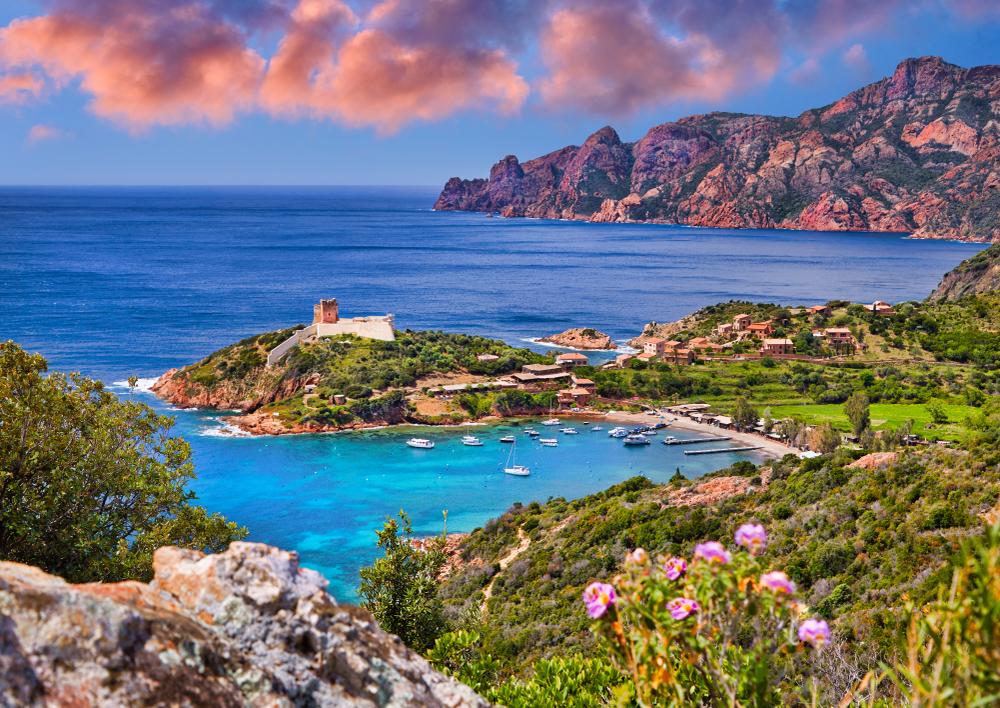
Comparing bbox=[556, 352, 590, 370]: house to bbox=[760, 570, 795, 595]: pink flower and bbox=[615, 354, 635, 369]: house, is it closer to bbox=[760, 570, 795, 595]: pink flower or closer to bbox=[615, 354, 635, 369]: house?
bbox=[615, 354, 635, 369]: house

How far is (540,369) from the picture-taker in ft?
198

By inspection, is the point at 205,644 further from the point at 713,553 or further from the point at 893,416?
the point at 893,416

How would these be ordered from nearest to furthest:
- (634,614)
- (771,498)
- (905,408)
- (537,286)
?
(634,614) → (771,498) → (905,408) → (537,286)

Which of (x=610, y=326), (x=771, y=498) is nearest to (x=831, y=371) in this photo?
(x=610, y=326)

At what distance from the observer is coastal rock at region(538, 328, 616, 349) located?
7688 centimetres

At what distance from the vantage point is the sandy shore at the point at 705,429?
151 ft

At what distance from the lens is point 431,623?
11.5 meters

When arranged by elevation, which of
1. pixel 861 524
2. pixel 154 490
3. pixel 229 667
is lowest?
pixel 861 524

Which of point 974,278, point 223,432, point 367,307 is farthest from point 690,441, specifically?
point 367,307

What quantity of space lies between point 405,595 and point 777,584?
8456mm

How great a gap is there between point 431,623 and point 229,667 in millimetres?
8605

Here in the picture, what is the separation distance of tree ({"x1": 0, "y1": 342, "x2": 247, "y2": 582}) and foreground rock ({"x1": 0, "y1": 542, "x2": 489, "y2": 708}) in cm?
→ 819

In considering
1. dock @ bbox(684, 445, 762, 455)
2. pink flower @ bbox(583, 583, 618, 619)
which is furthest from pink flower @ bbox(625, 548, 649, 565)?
dock @ bbox(684, 445, 762, 455)

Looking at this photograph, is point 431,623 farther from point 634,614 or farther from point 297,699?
point 297,699
